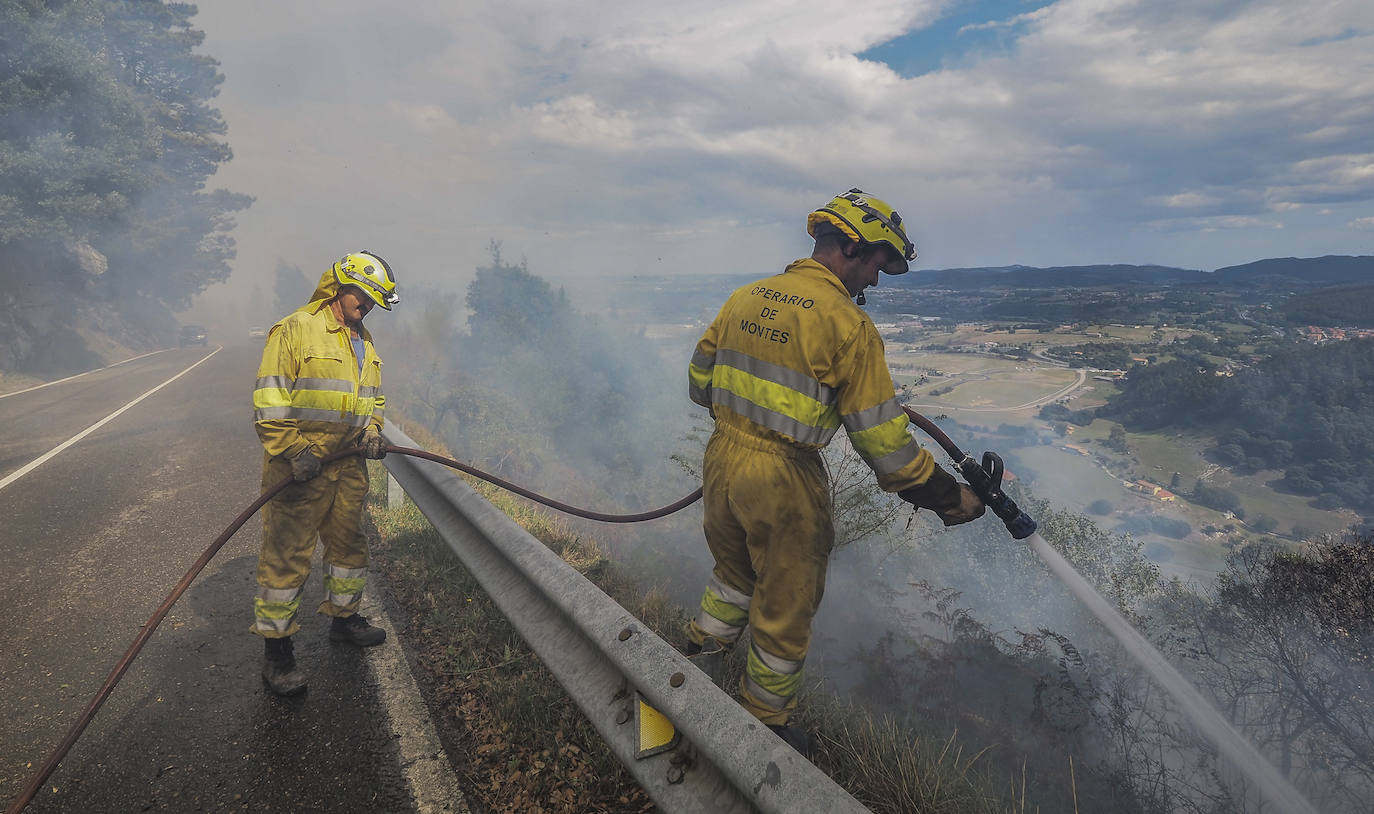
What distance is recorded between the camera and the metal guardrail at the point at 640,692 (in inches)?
56.9

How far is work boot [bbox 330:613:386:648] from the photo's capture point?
10.5 feet

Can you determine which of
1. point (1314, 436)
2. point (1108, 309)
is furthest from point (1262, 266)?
point (1314, 436)

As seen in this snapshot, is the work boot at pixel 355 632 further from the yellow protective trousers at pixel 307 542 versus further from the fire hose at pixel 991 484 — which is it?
the fire hose at pixel 991 484

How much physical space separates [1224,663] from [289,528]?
10444mm

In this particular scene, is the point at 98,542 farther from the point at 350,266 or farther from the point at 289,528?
the point at 350,266

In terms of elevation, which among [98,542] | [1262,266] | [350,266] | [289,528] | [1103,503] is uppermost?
[1262,266]

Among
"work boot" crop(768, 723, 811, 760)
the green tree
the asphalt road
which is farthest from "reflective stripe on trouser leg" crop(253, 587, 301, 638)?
the green tree

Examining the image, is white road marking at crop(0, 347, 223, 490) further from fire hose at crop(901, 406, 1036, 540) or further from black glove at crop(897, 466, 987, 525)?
fire hose at crop(901, 406, 1036, 540)

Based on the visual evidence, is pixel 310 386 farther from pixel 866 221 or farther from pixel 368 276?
pixel 866 221

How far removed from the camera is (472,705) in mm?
2641

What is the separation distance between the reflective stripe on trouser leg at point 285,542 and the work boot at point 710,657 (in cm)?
205

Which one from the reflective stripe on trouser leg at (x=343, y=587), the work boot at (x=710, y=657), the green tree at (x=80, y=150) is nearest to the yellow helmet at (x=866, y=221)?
the work boot at (x=710, y=657)

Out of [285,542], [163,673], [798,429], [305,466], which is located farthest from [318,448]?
[798,429]

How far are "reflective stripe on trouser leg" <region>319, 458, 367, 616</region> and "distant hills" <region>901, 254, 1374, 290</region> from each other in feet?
113
